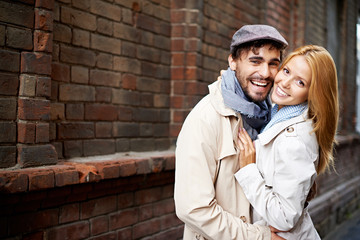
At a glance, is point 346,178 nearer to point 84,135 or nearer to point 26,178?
point 84,135

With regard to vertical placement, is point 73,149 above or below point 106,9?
below

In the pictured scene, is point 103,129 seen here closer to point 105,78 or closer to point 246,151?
point 105,78

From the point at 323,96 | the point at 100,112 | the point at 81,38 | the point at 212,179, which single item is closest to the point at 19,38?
the point at 81,38

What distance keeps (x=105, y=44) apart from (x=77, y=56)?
31 cm

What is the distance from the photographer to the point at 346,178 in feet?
28.9

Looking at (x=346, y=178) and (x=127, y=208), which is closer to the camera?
(x=127, y=208)

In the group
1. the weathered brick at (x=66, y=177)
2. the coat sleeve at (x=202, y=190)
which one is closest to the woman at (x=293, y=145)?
the coat sleeve at (x=202, y=190)

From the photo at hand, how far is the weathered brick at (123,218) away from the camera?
3.13m

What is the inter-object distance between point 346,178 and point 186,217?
299 inches

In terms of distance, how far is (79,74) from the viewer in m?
3.03

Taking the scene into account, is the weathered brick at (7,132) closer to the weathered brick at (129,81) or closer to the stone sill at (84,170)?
the stone sill at (84,170)

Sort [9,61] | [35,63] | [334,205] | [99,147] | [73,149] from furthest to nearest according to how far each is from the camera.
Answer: [334,205] → [99,147] → [73,149] → [35,63] → [9,61]

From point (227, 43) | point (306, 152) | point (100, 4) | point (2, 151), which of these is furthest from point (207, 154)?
point (227, 43)

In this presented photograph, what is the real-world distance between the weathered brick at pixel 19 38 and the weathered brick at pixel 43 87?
201mm
